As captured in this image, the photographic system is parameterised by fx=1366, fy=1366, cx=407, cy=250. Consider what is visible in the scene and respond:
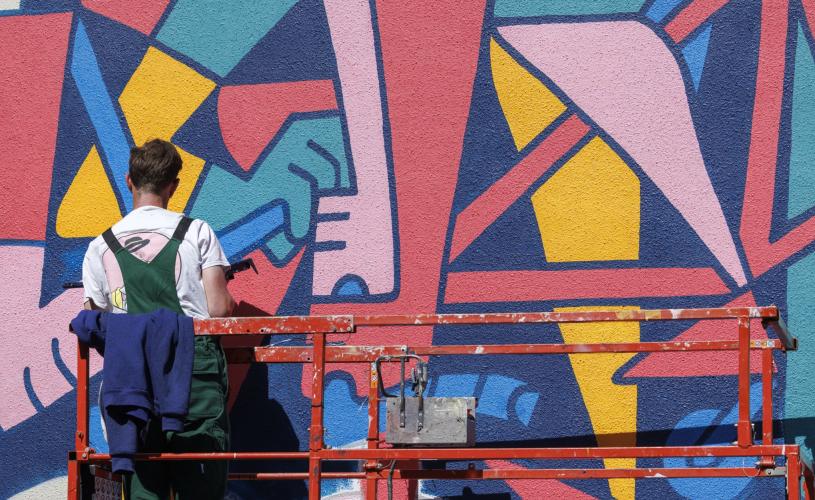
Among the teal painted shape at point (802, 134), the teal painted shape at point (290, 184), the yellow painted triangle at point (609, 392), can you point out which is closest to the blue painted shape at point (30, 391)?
the teal painted shape at point (290, 184)

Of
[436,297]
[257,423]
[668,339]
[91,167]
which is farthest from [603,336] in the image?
[91,167]

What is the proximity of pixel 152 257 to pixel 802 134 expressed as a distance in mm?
3516

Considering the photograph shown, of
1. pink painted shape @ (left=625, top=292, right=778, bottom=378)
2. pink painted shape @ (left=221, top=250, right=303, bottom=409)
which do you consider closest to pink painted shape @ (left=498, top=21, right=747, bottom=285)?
pink painted shape @ (left=625, top=292, right=778, bottom=378)

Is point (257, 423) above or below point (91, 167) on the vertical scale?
below

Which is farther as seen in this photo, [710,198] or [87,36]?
[87,36]

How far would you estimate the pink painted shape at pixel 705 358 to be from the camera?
7156 mm

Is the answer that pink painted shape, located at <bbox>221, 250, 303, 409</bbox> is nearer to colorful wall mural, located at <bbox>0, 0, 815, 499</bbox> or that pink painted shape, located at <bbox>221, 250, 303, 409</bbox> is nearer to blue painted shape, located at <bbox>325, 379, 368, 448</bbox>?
colorful wall mural, located at <bbox>0, 0, 815, 499</bbox>

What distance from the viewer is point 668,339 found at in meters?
7.27

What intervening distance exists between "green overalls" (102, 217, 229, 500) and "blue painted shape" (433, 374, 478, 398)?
5.58 ft

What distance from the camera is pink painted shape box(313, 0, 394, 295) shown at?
7617 millimetres

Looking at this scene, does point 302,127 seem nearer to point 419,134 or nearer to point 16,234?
point 419,134

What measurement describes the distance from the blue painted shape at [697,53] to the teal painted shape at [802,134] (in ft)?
1.58

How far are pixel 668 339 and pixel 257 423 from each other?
2297 millimetres

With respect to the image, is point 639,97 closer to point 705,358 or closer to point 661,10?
point 661,10
